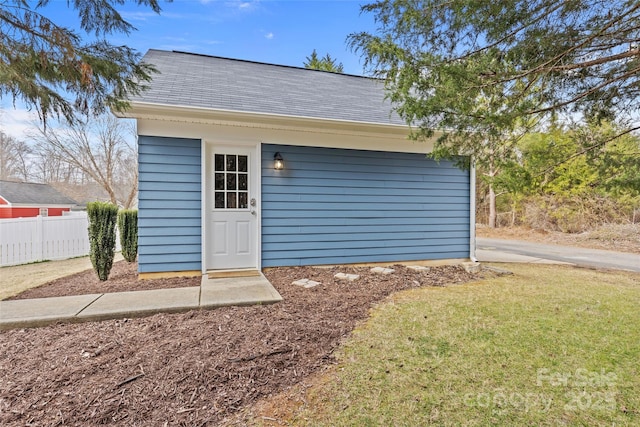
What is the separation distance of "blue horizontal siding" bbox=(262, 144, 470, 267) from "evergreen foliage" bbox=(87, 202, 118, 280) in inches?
90.8

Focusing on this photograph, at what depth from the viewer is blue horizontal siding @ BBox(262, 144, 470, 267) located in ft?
17.2

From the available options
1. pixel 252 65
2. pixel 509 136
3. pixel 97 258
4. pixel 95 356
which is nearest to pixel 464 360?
pixel 509 136

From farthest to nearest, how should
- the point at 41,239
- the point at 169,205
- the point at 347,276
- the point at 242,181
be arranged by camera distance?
the point at 41,239 < the point at 242,181 < the point at 347,276 < the point at 169,205

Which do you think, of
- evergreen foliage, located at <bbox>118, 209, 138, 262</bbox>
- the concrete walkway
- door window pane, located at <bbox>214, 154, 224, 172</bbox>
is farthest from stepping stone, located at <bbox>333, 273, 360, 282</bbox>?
evergreen foliage, located at <bbox>118, 209, 138, 262</bbox>

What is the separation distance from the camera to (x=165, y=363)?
219cm

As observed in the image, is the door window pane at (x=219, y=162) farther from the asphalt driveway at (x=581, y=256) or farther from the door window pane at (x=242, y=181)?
the asphalt driveway at (x=581, y=256)

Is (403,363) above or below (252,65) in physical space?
below

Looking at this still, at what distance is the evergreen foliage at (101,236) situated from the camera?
4.57m

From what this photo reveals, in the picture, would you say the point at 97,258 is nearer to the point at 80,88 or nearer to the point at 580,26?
the point at 80,88

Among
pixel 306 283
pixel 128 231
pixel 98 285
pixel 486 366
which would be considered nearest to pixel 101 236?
pixel 98 285

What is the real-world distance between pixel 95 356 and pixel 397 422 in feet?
7.09

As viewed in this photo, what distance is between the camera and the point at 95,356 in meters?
2.28

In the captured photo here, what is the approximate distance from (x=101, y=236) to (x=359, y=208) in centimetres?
415

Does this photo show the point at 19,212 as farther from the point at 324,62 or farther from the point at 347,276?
the point at 347,276
